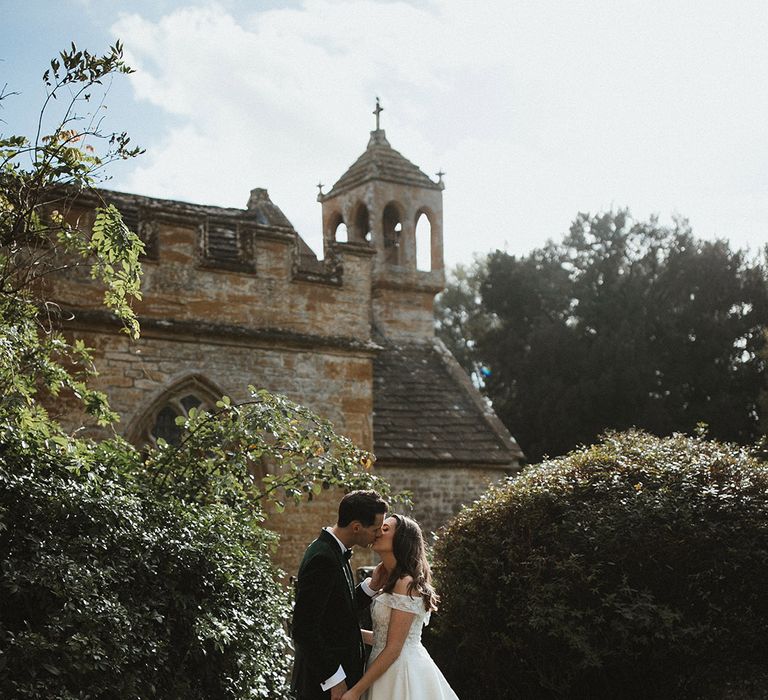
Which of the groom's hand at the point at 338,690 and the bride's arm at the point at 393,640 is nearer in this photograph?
the groom's hand at the point at 338,690

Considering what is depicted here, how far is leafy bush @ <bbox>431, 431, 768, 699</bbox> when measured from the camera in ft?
24.5

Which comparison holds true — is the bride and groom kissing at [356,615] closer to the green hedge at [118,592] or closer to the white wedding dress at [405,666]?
the white wedding dress at [405,666]

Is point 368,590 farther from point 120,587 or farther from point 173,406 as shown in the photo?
point 173,406

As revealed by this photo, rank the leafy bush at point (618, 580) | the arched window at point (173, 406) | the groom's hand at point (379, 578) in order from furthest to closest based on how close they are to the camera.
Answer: the arched window at point (173, 406)
the leafy bush at point (618, 580)
the groom's hand at point (379, 578)

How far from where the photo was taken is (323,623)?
17.1ft

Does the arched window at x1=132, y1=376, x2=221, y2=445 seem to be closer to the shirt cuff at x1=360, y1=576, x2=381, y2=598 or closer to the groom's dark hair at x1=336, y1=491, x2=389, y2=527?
the shirt cuff at x1=360, y1=576, x2=381, y2=598

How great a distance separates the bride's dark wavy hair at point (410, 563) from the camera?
5367mm

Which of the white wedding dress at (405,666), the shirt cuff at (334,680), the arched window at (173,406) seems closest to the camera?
the shirt cuff at (334,680)

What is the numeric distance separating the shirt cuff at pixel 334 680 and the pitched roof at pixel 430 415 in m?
9.47

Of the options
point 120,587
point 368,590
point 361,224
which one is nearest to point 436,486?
point 361,224

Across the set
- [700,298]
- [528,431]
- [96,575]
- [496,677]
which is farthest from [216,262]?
[700,298]

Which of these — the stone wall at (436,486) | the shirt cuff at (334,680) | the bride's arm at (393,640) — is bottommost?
the shirt cuff at (334,680)

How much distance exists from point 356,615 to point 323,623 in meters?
0.21

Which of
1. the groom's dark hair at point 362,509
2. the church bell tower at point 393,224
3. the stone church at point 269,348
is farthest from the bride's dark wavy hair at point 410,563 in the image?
the church bell tower at point 393,224
